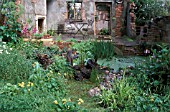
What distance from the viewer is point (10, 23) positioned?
7875 millimetres

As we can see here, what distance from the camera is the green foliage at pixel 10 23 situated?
774cm

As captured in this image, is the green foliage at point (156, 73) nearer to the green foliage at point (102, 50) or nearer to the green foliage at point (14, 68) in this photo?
the green foliage at point (14, 68)

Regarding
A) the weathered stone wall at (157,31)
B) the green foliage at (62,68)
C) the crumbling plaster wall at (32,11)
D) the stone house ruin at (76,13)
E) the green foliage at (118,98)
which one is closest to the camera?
the green foliage at (118,98)

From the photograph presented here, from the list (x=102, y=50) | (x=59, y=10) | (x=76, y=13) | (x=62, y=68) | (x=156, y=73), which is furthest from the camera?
(x=76, y=13)

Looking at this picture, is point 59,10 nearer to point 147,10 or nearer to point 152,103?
point 147,10

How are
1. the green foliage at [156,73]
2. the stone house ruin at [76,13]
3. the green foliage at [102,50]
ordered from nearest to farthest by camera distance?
the green foliage at [156,73]
the green foliage at [102,50]
the stone house ruin at [76,13]

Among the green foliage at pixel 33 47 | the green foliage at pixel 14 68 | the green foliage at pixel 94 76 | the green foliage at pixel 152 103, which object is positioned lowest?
the green foliage at pixel 152 103

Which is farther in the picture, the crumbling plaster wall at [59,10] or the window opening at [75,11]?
the window opening at [75,11]

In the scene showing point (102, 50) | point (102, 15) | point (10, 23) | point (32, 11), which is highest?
point (102, 15)

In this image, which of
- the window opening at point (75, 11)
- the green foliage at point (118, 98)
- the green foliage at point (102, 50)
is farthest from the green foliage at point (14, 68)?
the window opening at point (75, 11)

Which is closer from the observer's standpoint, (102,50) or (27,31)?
(102,50)

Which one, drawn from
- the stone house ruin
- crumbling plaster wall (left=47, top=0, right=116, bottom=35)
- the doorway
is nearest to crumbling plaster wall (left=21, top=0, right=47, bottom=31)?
the stone house ruin

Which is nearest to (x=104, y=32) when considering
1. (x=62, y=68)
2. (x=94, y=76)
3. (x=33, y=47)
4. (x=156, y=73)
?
(x=33, y=47)

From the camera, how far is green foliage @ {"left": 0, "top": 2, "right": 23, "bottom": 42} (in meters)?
7.74
